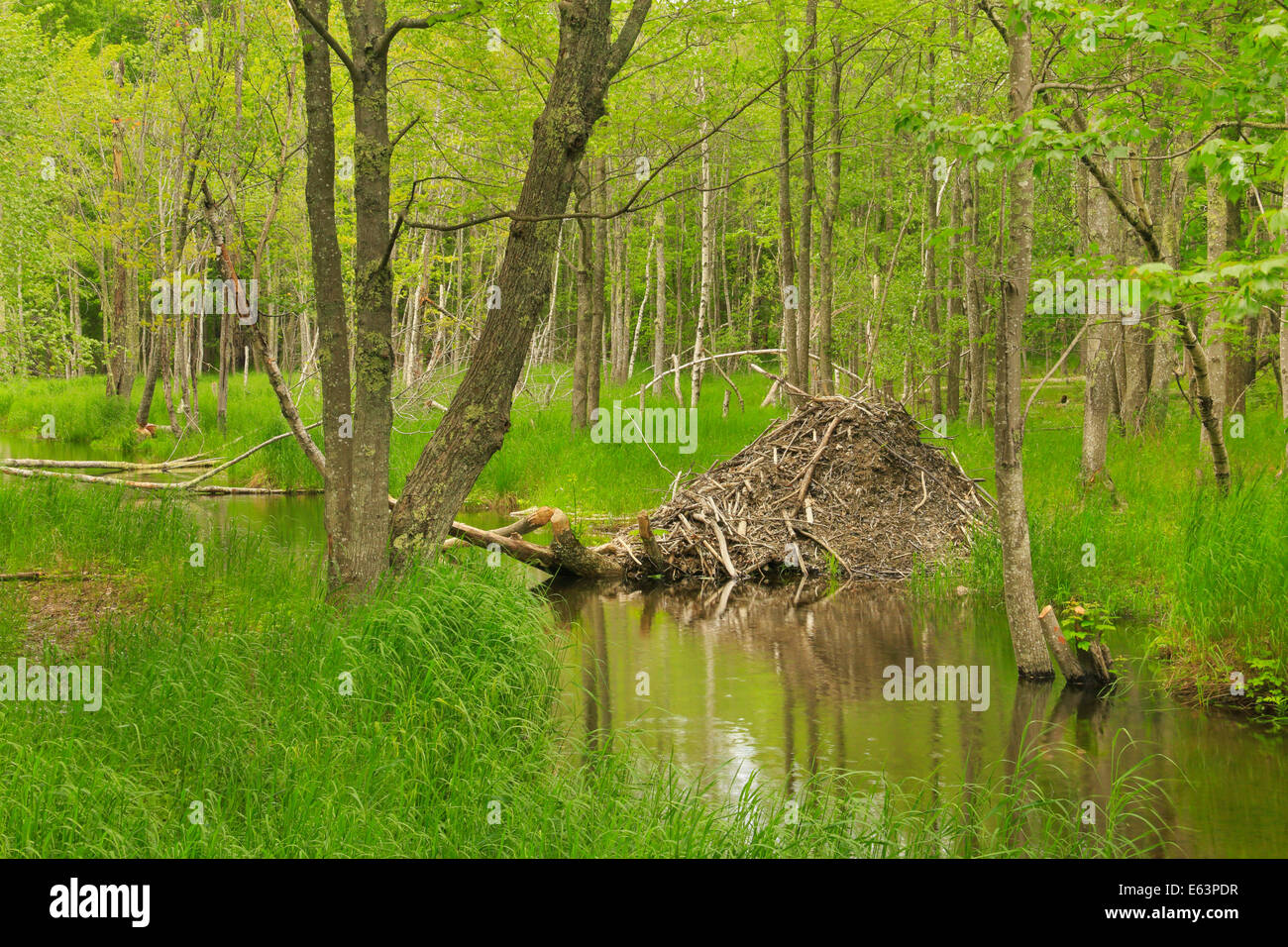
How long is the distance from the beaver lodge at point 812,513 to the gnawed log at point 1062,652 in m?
3.83

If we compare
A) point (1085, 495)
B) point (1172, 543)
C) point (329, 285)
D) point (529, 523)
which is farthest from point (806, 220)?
point (329, 285)

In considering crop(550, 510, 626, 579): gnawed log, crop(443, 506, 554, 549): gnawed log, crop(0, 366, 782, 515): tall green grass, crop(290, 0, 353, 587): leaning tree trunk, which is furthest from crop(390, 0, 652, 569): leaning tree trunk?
crop(0, 366, 782, 515): tall green grass

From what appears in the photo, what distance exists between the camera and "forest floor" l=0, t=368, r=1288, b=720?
7.40 metres

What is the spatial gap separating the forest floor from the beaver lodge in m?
0.96

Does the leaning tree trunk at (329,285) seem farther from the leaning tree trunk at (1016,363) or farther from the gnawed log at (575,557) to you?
the leaning tree trunk at (1016,363)

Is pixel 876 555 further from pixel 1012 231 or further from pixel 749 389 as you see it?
pixel 749 389

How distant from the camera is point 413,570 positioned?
7.46 m

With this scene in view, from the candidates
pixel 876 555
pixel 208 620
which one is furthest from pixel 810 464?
pixel 208 620

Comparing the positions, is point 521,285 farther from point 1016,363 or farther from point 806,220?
point 806,220

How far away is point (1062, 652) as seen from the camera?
756 centimetres

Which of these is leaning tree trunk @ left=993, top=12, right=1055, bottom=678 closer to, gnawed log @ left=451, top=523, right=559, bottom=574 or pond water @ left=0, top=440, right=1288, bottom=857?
pond water @ left=0, top=440, right=1288, bottom=857

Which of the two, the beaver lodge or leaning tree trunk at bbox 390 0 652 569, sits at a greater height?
leaning tree trunk at bbox 390 0 652 569

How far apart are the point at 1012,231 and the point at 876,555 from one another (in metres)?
5.79
